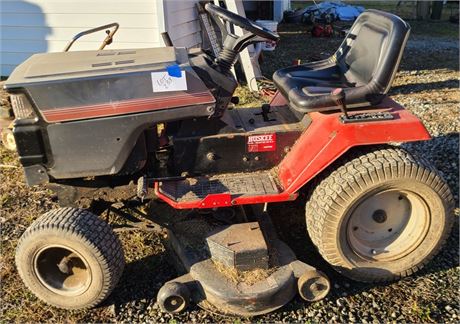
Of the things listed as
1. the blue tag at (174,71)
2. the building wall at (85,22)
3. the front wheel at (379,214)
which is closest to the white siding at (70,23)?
the building wall at (85,22)

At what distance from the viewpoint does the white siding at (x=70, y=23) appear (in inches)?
243

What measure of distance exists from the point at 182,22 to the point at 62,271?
456cm

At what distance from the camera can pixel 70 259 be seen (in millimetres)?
2654

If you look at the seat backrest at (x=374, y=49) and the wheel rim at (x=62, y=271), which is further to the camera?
the seat backrest at (x=374, y=49)

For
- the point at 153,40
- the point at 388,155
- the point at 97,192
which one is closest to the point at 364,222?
the point at 388,155

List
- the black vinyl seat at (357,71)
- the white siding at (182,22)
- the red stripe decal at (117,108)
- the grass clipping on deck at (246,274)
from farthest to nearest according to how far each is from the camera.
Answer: the white siding at (182,22), the black vinyl seat at (357,71), the grass clipping on deck at (246,274), the red stripe decal at (117,108)

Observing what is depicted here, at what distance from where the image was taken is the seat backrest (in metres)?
2.75

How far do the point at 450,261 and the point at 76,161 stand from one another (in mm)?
2390

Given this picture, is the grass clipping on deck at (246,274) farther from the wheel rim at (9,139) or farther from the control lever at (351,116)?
the wheel rim at (9,139)

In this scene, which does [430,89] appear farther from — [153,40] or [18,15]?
[18,15]

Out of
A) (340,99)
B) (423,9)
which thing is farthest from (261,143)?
(423,9)

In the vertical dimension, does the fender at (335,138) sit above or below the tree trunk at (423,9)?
above

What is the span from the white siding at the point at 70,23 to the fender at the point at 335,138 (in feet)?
13.1

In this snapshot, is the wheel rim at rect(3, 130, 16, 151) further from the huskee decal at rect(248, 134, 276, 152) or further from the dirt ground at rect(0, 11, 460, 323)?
the huskee decal at rect(248, 134, 276, 152)
